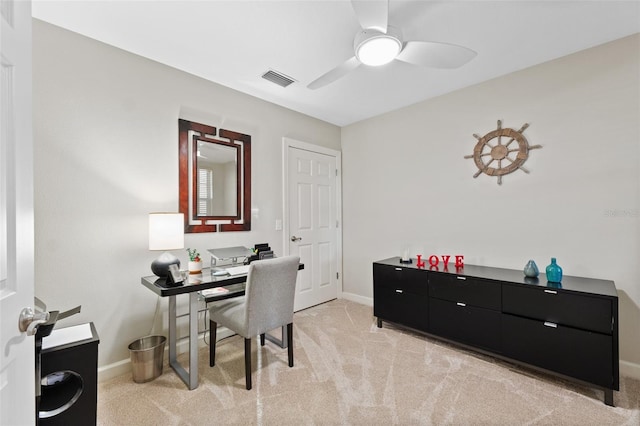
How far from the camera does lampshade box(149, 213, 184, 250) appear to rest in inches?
83.8

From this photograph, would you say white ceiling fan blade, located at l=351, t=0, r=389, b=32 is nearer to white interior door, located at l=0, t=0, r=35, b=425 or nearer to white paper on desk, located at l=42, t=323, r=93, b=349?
white interior door, located at l=0, t=0, r=35, b=425

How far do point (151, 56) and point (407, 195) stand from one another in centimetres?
289

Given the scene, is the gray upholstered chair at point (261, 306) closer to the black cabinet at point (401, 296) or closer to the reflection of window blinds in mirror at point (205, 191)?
the reflection of window blinds in mirror at point (205, 191)

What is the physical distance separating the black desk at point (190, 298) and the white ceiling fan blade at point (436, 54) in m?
1.99

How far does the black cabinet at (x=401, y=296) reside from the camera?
276 centimetres

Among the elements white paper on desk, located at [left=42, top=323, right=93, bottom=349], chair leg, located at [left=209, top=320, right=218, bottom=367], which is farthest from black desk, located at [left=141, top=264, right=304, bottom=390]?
white paper on desk, located at [left=42, top=323, right=93, bottom=349]

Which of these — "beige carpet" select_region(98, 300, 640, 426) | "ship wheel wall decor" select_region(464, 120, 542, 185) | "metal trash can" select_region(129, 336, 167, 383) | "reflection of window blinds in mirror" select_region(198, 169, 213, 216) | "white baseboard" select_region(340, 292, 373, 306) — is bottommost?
"beige carpet" select_region(98, 300, 640, 426)

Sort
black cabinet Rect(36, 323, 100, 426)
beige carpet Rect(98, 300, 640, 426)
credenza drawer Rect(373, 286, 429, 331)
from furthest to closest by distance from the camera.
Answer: credenza drawer Rect(373, 286, 429, 331) → beige carpet Rect(98, 300, 640, 426) → black cabinet Rect(36, 323, 100, 426)

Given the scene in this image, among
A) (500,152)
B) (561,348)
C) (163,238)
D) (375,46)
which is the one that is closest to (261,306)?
(163,238)

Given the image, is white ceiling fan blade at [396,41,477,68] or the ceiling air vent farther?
the ceiling air vent

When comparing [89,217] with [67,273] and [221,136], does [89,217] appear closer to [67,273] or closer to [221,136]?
[67,273]

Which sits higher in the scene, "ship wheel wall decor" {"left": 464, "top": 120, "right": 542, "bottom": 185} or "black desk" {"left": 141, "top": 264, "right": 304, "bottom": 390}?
"ship wheel wall decor" {"left": 464, "top": 120, "right": 542, "bottom": 185}

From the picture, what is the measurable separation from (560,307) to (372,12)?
7.60 feet

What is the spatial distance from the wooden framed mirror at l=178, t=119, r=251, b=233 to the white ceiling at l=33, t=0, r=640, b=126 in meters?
0.56
